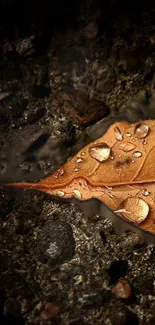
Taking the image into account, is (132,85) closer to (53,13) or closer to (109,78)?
(109,78)

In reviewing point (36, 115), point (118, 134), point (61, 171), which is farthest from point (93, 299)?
point (36, 115)

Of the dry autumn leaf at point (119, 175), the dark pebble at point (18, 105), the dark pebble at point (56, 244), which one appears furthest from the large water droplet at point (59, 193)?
the dark pebble at point (18, 105)

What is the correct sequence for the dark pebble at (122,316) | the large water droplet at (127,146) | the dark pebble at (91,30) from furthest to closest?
the dark pebble at (91,30) → the large water droplet at (127,146) → the dark pebble at (122,316)

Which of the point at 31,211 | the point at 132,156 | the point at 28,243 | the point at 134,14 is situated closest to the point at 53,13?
the point at 134,14

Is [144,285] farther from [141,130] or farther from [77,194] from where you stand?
[141,130]

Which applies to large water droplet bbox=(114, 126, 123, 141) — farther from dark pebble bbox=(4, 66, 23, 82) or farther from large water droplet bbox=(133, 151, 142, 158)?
dark pebble bbox=(4, 66, 23, 82)

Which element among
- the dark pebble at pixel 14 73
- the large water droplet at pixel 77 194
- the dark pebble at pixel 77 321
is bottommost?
the dark pebble at pixel 77 321

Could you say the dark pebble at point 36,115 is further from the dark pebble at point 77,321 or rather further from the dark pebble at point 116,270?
the dark pebble at point 77,321
